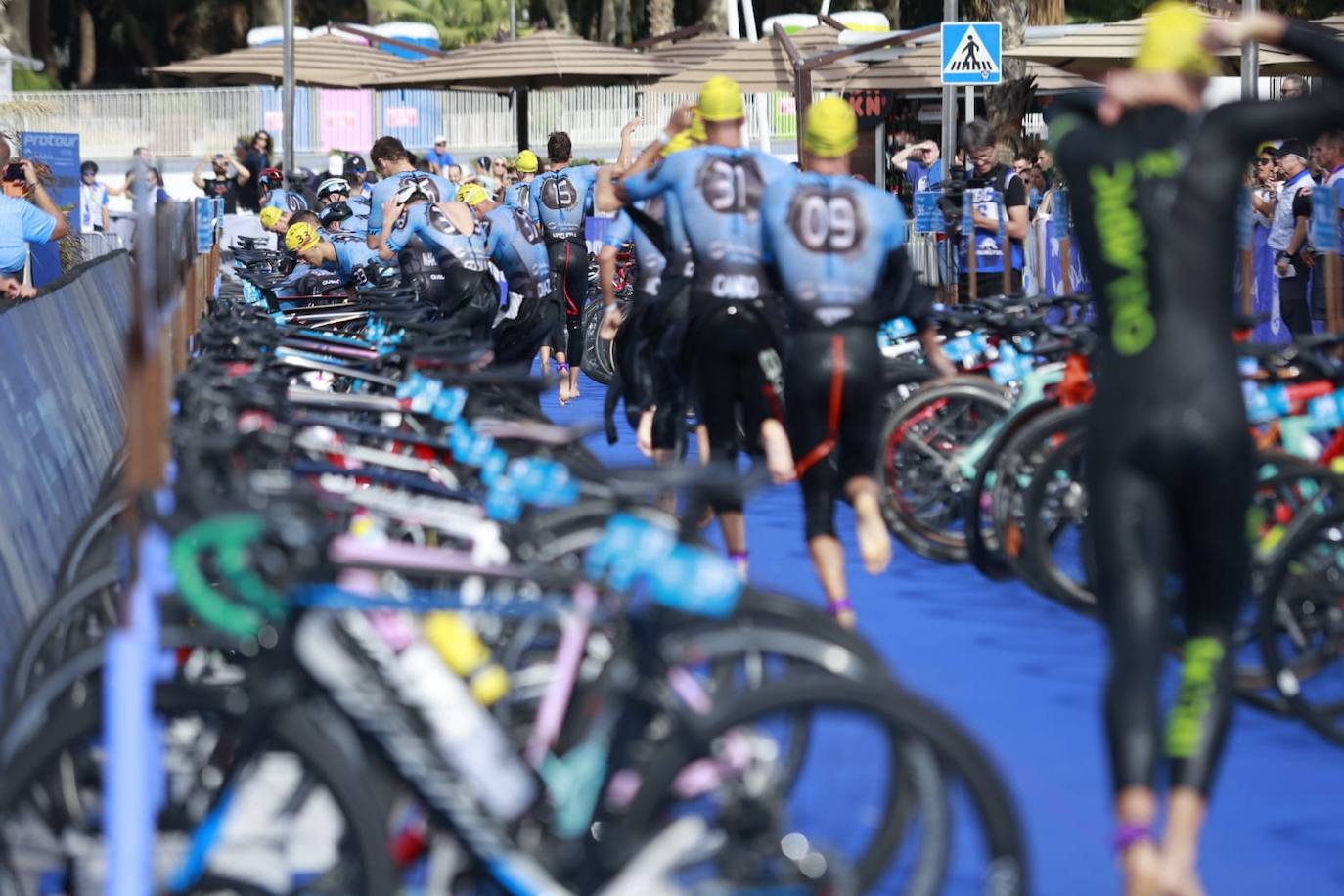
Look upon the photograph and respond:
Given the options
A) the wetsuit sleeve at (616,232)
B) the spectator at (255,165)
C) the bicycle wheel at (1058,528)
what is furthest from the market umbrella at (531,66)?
the bicycle wheel at (1058,528)

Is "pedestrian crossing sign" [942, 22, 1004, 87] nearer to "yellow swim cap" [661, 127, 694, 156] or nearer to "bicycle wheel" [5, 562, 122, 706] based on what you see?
"yellow swim cap" [661, 127, 694, 156]

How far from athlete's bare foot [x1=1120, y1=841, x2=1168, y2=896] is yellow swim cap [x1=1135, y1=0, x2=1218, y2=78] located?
164 cm

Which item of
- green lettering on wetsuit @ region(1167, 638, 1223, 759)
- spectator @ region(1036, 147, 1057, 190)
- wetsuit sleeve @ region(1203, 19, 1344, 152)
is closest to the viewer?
green lettering on wetsuit @ region(1167, 638, 1223, 759)

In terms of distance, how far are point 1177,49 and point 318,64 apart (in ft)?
119

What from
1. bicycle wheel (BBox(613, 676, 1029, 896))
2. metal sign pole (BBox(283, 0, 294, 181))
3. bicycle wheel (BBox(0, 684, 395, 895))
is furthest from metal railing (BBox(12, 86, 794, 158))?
bicycle wheel (BBox(613, 676, 1029, 896))

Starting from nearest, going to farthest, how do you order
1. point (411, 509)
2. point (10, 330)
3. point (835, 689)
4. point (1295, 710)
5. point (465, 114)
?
point (835, 689) → point (411, 509) → point (1295, 710) → point (10, 330) → point (465, 114)

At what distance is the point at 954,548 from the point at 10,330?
4.39 metres

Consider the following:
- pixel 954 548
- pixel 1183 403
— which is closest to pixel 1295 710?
pixel 1183 403

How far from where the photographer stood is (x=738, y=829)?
4.28m

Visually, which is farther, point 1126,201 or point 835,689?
point 1126,201

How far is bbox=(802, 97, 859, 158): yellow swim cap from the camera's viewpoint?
27.0 ft

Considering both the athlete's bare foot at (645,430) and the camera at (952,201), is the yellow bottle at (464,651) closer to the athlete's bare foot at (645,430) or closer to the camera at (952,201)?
the athlete's bare foot at (645,430)

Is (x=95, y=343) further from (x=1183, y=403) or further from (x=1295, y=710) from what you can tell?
(x=1183, y=403)

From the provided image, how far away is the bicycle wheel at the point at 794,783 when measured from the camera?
4211 millimetres
